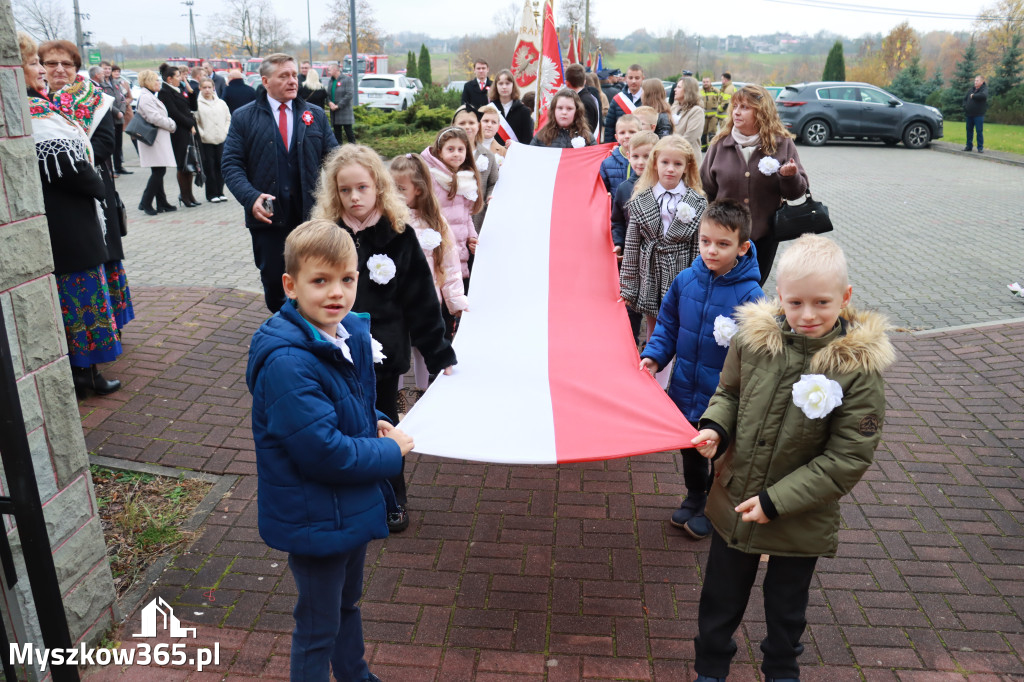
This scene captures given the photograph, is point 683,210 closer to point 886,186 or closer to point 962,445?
point 962,445

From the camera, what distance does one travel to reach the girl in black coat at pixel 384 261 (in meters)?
3.83

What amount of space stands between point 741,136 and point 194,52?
238 ft

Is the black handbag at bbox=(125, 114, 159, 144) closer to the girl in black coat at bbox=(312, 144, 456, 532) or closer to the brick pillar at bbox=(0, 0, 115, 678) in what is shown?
the girl in black coat at bbox=(312, 144, 456, 532)

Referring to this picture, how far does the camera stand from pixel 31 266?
119 inches

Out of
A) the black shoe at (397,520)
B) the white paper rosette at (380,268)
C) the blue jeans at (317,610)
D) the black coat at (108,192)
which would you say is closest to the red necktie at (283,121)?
the black coat at (108,192)

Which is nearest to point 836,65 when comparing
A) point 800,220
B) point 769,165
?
point 800,220

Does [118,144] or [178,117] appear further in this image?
[118,144]

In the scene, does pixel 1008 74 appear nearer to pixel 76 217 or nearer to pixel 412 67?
pixel 412 67

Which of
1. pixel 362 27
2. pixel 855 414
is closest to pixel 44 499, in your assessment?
pixel 855 414

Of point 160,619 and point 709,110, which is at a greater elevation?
point 709,110

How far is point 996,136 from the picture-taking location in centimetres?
2634

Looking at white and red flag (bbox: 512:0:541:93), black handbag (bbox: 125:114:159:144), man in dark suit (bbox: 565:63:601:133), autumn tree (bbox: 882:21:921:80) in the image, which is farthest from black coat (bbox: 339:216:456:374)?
autumn tree (bbox: 882:21:921:80)

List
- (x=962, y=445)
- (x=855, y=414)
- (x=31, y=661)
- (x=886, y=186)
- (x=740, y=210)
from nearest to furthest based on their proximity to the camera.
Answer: (x=855, y=414) → (x=31, y=661) → (x=740, y=210) → (x=962, y=445) → (x=886, y=186)

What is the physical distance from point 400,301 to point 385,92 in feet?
91.9
